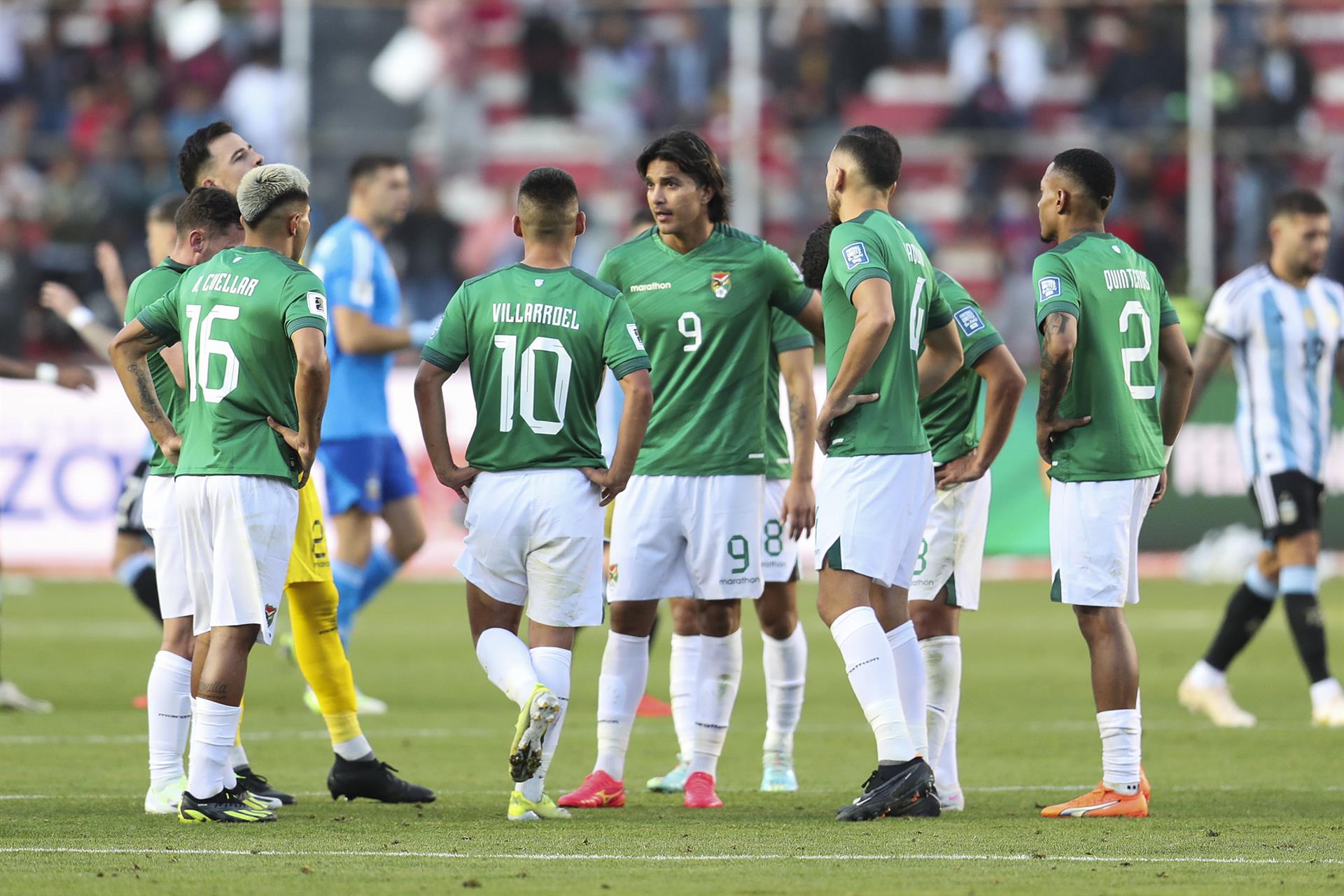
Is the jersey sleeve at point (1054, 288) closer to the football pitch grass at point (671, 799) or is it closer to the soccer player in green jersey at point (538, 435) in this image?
the soccer player in green jersey at point (538, 435)

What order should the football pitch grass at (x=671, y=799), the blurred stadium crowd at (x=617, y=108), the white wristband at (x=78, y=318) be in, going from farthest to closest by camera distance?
the blurred stadium crowd at (x=617, y=108) → the white wristband at (x=78, y=318) → the football pitch grass at (x=671, y=799)

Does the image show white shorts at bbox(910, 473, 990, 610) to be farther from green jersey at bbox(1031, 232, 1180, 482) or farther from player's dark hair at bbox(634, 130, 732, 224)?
player's dark hair at bbox(634, 130, 732, 224)

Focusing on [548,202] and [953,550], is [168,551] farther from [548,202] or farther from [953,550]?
[953,550]

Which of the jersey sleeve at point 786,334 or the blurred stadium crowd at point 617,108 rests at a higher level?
the blurred stadium crowd at point 617,108

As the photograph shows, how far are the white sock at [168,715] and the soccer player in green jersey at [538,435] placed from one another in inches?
44.6

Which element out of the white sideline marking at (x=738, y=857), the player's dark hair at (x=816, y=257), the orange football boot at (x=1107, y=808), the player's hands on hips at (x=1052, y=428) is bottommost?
the white sideline marking at (x=738, y=857)

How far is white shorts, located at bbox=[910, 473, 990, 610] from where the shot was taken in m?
7.61

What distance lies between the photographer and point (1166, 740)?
964 cm

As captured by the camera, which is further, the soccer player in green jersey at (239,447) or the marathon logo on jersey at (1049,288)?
the marathon logo on jersey at (1049,288)

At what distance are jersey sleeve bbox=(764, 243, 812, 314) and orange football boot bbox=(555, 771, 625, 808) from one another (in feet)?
6.25

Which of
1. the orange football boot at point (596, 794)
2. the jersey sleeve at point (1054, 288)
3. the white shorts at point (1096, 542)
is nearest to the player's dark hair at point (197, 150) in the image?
the orange football boot at point (596, 794)

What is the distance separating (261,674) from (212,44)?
12.3m

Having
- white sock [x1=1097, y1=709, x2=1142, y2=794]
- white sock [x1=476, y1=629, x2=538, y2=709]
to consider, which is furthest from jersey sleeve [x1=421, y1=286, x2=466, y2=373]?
white sock [x1=1097, y1=709, x2=1142, y2=794]

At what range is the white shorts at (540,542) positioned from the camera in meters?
7.02
